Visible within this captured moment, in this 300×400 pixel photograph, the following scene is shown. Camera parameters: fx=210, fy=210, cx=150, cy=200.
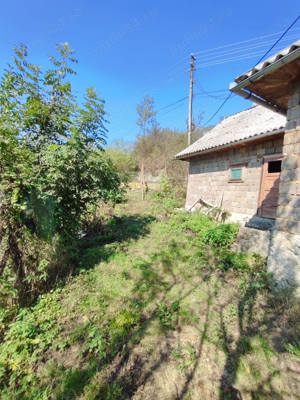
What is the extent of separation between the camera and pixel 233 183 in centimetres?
781

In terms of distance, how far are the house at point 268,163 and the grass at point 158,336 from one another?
2.75 feet

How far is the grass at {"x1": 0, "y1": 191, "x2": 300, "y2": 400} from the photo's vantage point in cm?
227

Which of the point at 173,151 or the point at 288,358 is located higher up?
the point at 173,151

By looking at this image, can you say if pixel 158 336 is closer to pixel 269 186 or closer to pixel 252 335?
pixel 252 335

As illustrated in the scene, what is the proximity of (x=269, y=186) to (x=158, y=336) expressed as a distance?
5567mm

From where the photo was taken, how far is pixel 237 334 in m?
2.84

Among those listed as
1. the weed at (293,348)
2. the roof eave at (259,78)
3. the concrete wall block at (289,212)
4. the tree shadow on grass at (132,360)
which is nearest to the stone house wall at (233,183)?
the roof eave at (259,78)

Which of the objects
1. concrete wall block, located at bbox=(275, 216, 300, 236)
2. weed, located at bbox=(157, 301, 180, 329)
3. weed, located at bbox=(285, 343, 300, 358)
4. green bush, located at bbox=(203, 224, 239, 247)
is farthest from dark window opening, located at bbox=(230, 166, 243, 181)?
weed, located at bbox=(285, 343, 300, 358)

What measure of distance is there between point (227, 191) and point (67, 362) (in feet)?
23.5

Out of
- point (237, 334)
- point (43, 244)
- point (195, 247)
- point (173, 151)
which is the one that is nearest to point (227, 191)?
point (195, 247)

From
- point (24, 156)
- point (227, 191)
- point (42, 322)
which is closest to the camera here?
point (42, 322)

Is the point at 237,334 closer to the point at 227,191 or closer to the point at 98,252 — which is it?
the point at 98,252

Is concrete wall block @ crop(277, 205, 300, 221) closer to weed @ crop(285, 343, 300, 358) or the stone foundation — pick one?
the stone foundation

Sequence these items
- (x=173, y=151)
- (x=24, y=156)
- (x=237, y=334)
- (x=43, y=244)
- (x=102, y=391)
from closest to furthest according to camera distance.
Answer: (x=102, y=391)
(x=237, y=334)
(x=24, y=156)
(x=43, y=244)
(x=173, y=151)
